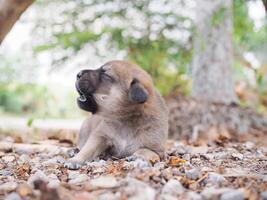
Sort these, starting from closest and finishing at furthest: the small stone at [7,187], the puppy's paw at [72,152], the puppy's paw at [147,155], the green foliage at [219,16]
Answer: the small stone at [7,187]
the puppy's paw at [147,155]
the puppy's paw at [72,152]
the green foliage at [219,16]

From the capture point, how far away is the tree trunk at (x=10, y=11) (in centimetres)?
362

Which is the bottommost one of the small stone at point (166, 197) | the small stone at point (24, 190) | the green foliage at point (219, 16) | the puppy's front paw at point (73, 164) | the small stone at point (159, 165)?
the puppy's front paw at point (73, 164)

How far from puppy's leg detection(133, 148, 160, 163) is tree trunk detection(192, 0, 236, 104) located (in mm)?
3317

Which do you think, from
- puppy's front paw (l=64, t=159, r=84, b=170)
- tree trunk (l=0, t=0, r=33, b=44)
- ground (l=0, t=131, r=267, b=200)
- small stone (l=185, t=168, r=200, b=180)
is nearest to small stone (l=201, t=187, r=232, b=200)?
ground (l=0, t=131, r=267, b=200)

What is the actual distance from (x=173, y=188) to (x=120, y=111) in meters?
1.56

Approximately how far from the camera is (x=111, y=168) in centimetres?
316

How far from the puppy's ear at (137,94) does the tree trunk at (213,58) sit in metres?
3.35

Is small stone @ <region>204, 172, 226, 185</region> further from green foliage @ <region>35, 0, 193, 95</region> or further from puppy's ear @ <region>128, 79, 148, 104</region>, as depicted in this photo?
green foliage @ <region>35, 0, 193, 95</region>

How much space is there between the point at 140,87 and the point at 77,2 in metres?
3.79

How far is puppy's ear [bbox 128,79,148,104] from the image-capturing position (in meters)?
3.72

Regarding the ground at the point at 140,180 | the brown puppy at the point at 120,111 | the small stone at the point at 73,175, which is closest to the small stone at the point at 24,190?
the ground at the point at 140,180

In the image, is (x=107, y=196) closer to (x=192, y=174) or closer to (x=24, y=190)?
(x=24, y=190)

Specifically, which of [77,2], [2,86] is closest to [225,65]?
[77,2]

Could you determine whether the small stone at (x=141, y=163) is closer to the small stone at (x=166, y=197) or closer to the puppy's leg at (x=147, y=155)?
the puppy's leg at (x=147, y=155)
